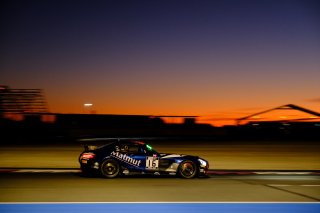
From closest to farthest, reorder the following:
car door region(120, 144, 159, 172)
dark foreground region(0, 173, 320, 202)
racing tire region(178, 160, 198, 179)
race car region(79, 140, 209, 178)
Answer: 1. dark foreground region(0, 173, 320, 202)
2. race car region(79, 140, 209, 178)
3. car door region(120, 144, 159, 172)
4. racing tire region(178, 160, 198, 179)

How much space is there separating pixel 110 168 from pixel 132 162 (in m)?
0.70

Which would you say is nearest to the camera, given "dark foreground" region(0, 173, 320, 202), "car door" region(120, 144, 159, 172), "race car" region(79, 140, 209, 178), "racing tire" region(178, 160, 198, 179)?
"dark foreground" region(0, 173, 320, 202)

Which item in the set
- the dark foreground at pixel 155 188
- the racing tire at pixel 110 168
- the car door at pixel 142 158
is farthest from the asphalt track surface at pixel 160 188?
the car door at pixel 142 158

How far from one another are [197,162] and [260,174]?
3085mm

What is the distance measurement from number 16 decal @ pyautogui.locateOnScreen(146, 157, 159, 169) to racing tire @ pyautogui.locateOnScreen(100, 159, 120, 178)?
3.05 ft

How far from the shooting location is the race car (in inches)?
626

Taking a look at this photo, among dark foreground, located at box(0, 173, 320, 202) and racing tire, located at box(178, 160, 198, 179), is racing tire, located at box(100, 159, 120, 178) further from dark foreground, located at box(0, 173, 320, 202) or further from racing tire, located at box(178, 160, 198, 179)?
racing tire, located at box(178, 160, 198, 179)

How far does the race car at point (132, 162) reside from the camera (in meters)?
15.9

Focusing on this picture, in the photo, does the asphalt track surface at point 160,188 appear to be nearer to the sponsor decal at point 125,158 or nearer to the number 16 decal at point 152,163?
the number 16 decal at point 152,163

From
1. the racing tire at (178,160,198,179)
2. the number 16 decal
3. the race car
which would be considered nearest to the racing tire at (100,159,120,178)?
the race car

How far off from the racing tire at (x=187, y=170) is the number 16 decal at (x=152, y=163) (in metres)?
0.74

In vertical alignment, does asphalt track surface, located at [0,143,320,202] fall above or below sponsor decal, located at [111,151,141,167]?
below

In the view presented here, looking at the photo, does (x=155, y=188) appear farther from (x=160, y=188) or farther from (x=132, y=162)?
(x=132, y=162)

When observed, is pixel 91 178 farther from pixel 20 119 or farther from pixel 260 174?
pixel 20 119
